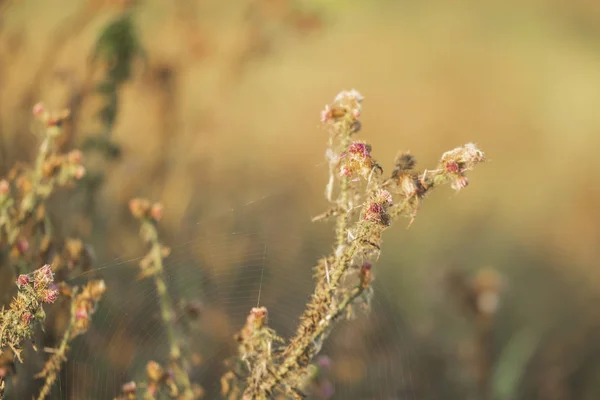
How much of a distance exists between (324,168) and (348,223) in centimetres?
209

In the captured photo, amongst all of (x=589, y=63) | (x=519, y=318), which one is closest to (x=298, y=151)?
(x=519, y=318)

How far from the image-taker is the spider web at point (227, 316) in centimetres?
148

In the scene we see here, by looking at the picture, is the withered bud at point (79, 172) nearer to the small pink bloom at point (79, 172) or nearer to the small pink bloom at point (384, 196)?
the small pink bloom at point (79, 172)

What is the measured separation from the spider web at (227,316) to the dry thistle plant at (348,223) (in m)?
0.32

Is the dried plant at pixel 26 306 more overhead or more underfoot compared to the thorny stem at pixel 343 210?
Result: more underfoot

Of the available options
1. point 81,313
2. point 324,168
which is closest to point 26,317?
point 81,313

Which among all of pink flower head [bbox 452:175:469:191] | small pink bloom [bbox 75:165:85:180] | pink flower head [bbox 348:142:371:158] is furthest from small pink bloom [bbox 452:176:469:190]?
small pink bloom [bbox 75:165:85:180]

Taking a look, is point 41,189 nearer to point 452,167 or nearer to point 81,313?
point 81,313

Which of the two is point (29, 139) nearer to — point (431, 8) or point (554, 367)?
point (554, 367)

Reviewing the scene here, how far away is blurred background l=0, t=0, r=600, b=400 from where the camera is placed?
168 centimetres

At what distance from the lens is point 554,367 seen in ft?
7.06

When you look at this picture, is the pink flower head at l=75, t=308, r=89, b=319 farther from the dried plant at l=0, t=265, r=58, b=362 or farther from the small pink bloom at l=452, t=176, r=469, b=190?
the small pink bloom at l=452, t=176, r=469, b=190

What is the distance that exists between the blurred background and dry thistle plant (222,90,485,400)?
299 millimetres

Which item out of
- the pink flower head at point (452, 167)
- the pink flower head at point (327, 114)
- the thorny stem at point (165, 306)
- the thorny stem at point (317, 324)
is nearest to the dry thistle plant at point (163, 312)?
the thorny stem at point (165, 306)
